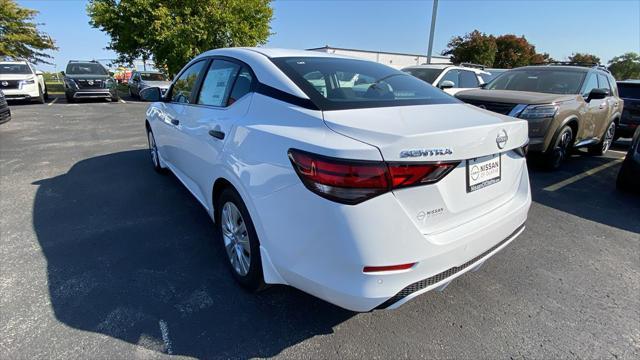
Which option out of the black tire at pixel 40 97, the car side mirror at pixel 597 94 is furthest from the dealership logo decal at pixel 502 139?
the black tire at pixel 40 97

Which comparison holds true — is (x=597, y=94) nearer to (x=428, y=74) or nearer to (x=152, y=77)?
(x=428, y=74)

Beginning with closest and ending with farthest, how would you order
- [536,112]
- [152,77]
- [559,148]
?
[536,112] < [559,148] < [152,77]

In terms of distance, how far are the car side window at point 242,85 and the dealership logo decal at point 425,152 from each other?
4.19 feet

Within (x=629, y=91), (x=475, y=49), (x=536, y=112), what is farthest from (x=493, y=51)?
(x=536, y=112)

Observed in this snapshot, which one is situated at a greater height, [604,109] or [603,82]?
[603,82]

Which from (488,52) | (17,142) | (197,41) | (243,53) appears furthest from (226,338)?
(488,52)

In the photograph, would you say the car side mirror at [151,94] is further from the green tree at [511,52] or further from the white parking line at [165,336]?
the green tree at [511,52]

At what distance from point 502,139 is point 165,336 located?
7.60ft

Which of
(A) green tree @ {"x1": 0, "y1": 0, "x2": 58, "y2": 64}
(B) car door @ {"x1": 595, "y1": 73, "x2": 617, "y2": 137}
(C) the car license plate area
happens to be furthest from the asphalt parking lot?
(A) green tree @ {"x1": 0, "y1": 0, "x2": 58, "y2": 64}

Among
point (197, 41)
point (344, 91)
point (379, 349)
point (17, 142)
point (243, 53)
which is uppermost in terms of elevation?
point (197, 41)

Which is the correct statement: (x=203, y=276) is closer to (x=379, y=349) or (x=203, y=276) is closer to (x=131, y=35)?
(x=379, y=349)

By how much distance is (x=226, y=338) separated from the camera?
83.9 inches

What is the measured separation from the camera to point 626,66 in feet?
174

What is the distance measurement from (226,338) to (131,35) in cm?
2077
